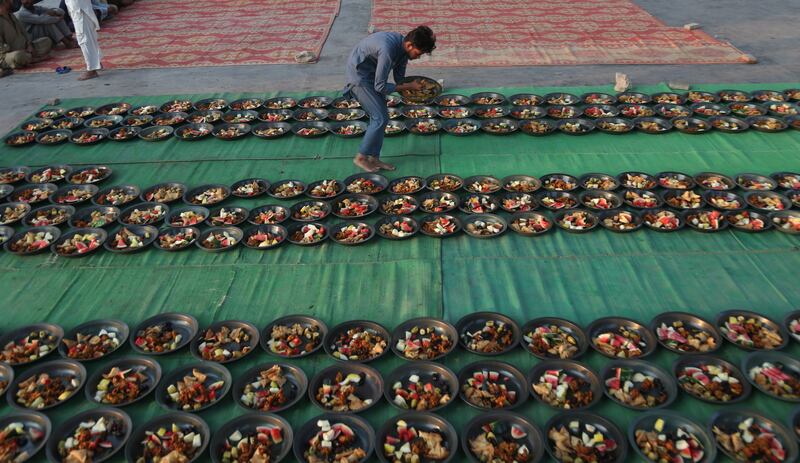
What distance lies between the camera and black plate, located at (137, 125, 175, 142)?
6262 mm

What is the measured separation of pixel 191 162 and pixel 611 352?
169 inches

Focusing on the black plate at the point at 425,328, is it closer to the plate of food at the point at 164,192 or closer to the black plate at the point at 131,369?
the black plate at the point at 131,369

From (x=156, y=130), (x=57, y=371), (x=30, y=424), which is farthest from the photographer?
(x=156, y=130)

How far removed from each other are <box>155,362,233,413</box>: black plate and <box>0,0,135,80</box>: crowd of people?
22.9 ft

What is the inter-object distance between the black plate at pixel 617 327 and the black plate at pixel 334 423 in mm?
1389

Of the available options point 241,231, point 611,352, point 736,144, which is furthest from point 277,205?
point 736,144

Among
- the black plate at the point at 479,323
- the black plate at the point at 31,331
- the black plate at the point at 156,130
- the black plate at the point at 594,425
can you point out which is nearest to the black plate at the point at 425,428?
the black plate at the point at 594,425

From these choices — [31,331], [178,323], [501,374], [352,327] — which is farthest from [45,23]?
[501,374]

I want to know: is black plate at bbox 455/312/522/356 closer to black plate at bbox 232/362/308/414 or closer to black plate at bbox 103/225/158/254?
black plate at bbox 232/362/308/414

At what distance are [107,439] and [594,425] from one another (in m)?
2.40

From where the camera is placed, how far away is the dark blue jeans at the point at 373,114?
17.5ft

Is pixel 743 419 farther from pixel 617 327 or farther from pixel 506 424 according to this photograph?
pixel 506 424

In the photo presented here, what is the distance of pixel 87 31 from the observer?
8477mm

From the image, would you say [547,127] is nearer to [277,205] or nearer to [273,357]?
[277,205]
